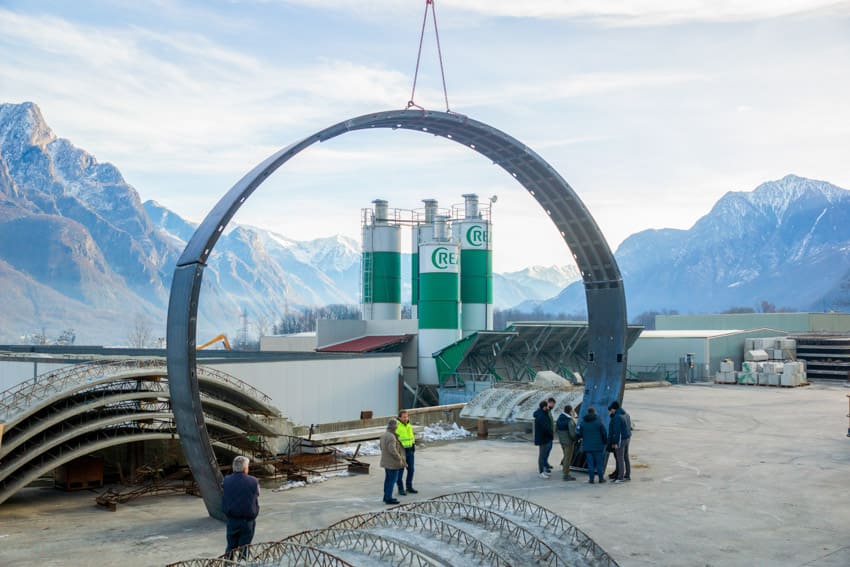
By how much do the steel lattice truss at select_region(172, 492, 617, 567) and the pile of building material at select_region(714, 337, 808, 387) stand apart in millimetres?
40436

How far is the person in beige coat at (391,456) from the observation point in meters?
14.7

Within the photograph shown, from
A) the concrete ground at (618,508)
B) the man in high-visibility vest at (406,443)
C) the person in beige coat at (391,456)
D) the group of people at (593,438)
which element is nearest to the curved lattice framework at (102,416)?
the concrete ground at (618,508)

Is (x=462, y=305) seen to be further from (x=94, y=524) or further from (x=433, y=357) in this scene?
(x=94, y=524)

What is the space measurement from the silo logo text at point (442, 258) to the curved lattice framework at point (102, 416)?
2565 cm

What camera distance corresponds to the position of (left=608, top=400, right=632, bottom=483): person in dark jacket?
17.1 meters

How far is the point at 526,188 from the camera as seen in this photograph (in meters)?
19.1

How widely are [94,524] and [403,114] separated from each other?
9.70 metres

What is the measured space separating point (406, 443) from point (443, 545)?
20.6ft

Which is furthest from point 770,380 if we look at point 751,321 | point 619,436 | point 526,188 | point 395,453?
point 395,453

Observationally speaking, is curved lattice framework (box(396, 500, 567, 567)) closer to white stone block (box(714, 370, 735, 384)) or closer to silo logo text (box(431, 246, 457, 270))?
silo logo text (box(431, 246, 457, 270))

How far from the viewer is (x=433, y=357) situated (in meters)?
43.7

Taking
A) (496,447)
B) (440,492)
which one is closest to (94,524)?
(440,492)

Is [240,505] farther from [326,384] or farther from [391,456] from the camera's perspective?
[326,384]

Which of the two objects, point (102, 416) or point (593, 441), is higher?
point (102, 416)
